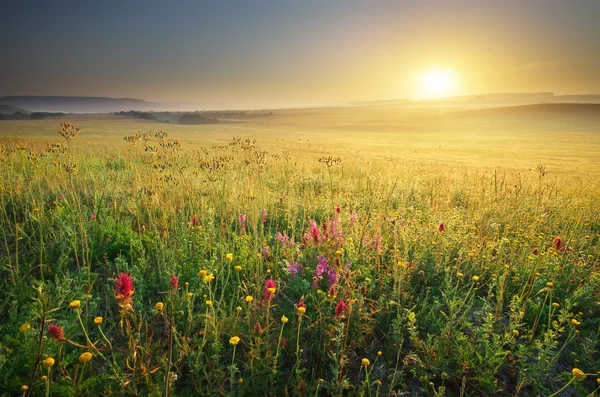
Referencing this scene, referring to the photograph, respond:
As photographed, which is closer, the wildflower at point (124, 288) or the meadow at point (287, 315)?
the wildflower at point (124, 288)

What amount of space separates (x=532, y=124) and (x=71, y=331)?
85252 mm

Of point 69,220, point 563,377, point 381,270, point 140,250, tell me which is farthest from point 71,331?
point 563,377

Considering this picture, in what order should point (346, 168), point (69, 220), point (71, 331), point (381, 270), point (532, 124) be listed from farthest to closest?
point (532, 124) → point (346, 168) → point (69, 220) → point (381, 270) → point (71, 331)

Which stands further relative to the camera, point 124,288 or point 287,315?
point 287,315

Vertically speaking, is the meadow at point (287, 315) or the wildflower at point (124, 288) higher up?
the wildflower at point (124, 288)

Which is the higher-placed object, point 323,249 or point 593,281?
point 323,249

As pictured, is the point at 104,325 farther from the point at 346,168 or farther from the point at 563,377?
the point at 346,168

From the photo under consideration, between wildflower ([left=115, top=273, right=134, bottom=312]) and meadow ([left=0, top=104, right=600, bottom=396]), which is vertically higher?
wildflower ([left=115, top=273, right=134, bottom=312])

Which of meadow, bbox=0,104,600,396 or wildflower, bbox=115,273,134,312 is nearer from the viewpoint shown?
wildflower, bbox=115,273,134,312

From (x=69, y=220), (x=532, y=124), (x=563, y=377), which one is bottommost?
(x=563, y=377)

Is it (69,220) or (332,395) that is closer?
(332,395)

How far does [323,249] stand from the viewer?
3.41m

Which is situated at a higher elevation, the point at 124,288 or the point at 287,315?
the point at 124,288

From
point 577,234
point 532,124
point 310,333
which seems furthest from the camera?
point 532,124
